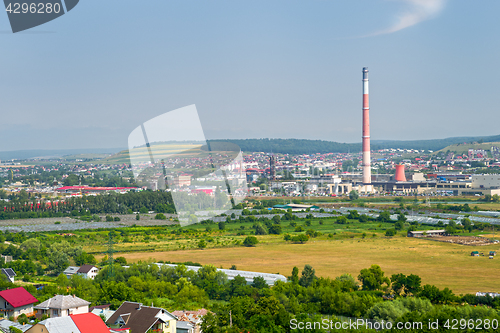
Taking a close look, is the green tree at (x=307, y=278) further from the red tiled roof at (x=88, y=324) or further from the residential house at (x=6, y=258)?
the residential house at (x=6, y=258)

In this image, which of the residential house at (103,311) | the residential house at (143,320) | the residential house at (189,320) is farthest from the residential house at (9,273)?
the residential house at (189,320)

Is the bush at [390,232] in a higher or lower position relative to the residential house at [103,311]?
lower

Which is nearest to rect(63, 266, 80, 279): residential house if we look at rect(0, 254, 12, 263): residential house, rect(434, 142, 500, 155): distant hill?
rect(0, 254, 12, 263): residential house

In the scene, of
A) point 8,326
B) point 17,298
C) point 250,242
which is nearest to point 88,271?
point 17,298

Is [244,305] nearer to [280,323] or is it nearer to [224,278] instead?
[280,323]

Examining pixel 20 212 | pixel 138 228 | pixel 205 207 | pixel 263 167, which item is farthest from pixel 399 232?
pixel 263 167

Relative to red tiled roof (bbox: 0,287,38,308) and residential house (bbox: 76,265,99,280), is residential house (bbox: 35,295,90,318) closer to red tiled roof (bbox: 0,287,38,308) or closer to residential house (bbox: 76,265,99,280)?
red tiled roof (bbox: 0,287,38,308)
